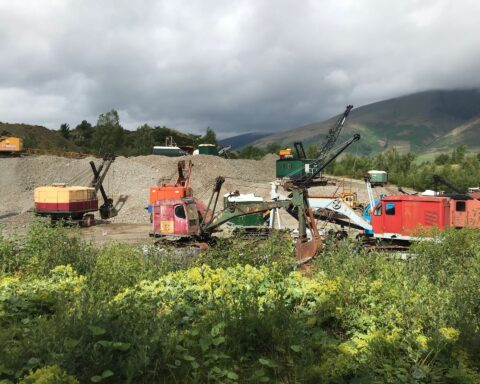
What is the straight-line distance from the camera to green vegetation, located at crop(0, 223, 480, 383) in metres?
4.11

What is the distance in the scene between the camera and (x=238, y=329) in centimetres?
496

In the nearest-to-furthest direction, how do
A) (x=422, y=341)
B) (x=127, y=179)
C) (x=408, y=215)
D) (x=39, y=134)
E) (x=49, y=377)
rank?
(x=49, y=377) < (x=422, y=341) < (x=408, y=215) < (x=127, y=179) < (x=39, y=134)

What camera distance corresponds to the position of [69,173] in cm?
4050

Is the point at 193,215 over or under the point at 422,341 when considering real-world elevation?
over

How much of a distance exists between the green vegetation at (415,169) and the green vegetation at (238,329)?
4918 cm

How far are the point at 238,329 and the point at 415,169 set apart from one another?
74.9m

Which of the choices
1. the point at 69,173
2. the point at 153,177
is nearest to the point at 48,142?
the point at 69,173

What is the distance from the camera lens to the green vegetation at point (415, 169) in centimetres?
6212

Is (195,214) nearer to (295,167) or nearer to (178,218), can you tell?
(178,218)

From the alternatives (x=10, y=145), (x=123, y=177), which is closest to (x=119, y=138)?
(x=10, y=145)

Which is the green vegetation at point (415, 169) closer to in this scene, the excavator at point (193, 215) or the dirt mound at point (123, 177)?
the dirt mound at point (123, 177)

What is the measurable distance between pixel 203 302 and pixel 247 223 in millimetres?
15703

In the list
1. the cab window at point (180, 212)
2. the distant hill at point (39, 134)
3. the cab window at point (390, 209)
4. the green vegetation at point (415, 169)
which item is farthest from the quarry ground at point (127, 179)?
the distant hill at point (39, 134)

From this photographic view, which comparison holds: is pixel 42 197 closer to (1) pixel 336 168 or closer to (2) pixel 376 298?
(2) pixel 376 298
